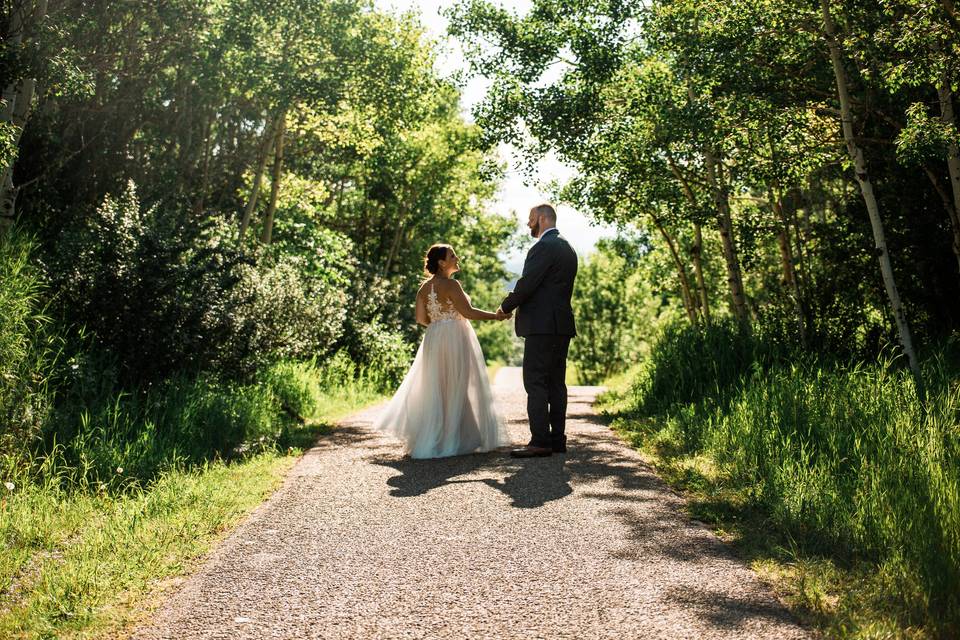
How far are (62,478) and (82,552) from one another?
7.04ft

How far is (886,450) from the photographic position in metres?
6.07

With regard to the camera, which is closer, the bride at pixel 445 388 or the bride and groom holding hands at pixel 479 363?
the bride and groom holding hands at pixel 479 363

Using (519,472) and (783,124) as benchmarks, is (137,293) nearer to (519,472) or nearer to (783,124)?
(519,472)

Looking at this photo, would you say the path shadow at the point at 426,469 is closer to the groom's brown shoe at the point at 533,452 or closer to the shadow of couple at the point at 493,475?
the shadow of couple at the point at 493,475

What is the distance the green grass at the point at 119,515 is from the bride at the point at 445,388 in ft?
4.50

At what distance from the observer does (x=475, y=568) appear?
4.78m

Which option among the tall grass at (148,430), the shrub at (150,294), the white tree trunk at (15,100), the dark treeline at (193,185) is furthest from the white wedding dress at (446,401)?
the white tree trunk at (15,100)

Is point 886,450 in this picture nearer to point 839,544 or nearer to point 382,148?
point 839,544

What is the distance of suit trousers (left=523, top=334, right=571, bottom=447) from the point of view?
8.49 meters

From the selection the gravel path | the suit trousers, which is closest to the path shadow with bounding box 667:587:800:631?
the gravel path

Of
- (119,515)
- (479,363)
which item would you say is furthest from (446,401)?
(119,515)

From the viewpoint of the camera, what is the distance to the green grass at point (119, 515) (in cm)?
421

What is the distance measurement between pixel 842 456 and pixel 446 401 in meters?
4.15

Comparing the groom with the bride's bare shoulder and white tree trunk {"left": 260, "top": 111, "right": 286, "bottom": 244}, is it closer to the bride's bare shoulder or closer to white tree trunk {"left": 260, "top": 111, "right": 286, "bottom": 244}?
the bride's bare shoulder
